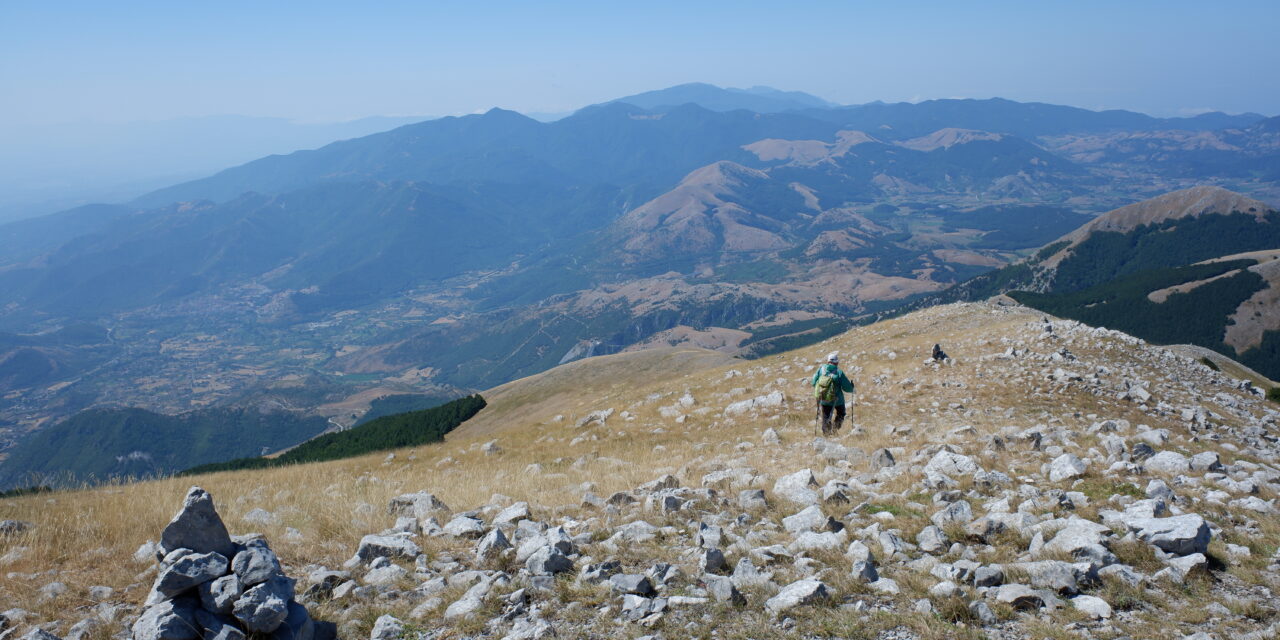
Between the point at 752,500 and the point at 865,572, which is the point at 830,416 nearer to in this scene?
the point at 752,500

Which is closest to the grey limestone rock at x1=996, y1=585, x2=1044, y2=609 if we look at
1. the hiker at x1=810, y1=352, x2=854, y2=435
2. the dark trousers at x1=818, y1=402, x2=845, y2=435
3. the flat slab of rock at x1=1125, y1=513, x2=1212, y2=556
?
the flat slab of rock at x1=1125, y1=513, x2=1212, y2=556

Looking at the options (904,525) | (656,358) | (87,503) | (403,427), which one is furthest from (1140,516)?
(403,427)

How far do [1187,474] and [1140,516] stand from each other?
A: 440cm

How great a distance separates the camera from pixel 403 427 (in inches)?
2576

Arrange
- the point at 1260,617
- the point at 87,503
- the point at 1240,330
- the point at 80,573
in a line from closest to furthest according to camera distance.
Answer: the point at 1260,617 → the point at 80,573 → the point at 87,503 → the point at 1240,330

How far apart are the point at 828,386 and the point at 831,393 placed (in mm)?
244

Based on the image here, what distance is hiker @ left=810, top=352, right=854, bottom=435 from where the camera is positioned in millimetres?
19312

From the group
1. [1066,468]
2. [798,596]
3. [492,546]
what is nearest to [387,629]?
[492,546]

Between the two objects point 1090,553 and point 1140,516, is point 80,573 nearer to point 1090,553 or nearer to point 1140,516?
point 1090,553

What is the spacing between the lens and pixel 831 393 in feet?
63.4

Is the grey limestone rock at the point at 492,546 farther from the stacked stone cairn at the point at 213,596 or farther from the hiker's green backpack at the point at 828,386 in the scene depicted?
the hiker's green backpack at the point at 828,386

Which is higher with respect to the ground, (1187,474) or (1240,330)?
(1187,474)

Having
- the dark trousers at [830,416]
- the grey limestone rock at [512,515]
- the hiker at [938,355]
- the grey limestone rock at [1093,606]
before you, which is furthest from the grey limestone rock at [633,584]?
the hiker at [938,355]

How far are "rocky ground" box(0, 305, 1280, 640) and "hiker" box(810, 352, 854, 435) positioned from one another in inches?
36.8
